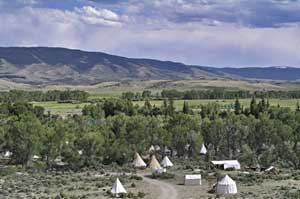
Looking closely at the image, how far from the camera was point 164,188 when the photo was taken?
7500 centimetres

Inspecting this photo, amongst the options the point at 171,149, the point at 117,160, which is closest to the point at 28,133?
the point at 117,160

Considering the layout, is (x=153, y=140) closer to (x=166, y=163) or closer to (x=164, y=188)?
(x=166, y=163)

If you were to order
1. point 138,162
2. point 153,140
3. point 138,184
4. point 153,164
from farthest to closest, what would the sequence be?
point 153,140, point 138,162, point 153,164, point 138,184

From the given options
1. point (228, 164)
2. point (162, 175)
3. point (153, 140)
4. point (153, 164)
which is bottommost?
point (162, 175)

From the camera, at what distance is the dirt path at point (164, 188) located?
2685 inches

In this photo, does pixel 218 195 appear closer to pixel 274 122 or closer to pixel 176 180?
pixel 176 180

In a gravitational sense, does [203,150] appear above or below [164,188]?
above

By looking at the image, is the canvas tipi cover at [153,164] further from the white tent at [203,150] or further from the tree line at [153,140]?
the white tent at [203,150]

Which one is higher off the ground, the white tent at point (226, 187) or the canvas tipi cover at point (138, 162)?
the white tent at point (226, 187)

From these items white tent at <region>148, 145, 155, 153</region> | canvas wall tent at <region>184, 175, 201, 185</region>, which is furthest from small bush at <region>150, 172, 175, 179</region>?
white tent at <region>148, 145, 155, 153</region>

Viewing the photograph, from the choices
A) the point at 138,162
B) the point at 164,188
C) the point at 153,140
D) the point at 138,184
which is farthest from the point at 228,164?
the point at 164,188

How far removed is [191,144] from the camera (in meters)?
107

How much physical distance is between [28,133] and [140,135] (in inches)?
805

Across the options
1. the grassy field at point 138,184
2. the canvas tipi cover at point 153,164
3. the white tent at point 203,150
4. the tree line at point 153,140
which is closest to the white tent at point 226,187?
the grassy field at point 138,184
